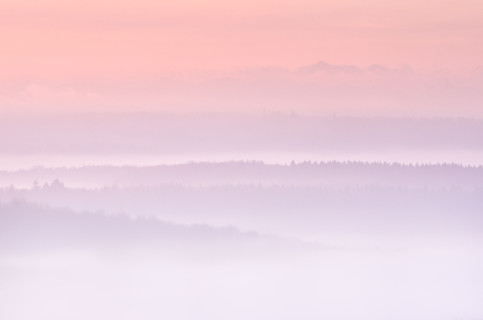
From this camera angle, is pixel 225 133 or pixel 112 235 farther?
pixel 225 133

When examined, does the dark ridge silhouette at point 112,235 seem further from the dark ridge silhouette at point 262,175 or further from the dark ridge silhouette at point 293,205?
the dark ridge silhouette at point 262,175

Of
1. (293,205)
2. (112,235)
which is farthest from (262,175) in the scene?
(112,235)

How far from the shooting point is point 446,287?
6574mm

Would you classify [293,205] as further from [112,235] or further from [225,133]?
[112,235]

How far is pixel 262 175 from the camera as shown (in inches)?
261

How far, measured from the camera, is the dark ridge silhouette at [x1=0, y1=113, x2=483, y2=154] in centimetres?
653

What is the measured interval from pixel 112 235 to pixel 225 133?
→ 85 cm

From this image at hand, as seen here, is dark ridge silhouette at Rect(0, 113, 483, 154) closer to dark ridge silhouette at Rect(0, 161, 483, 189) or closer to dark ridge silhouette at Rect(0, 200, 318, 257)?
dark ridge silhouette at Rect(0, 161, 483, 189)

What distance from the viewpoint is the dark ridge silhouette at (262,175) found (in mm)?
6480

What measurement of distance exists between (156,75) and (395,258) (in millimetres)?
1686

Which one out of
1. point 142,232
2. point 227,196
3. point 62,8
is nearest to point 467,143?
point 227,196

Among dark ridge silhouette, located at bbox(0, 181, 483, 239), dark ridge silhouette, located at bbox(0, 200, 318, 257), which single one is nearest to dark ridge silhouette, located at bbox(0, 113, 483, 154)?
dark ridge silhouette, located at bbox(0, 181, 483, 239)

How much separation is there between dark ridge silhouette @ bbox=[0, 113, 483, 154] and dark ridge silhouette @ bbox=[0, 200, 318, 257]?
0.36 m

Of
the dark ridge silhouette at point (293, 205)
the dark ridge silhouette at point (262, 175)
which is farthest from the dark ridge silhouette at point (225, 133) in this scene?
the dark ridge silhouette at point (293, 205)
